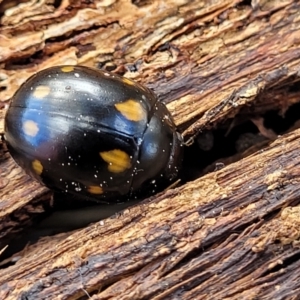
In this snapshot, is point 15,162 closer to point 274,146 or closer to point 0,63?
point 0,63

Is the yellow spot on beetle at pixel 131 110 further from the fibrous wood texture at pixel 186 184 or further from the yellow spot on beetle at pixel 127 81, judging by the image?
the fibrous wood texture at pixel 186 184

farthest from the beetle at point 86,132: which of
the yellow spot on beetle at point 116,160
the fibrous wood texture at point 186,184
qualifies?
the fibrous wood texture at point 186,184

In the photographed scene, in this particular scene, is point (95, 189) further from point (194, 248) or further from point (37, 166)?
point (194, 248)

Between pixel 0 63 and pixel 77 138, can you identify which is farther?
pixel 0 63

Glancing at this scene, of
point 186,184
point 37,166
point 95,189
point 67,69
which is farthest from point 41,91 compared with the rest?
point 186,184

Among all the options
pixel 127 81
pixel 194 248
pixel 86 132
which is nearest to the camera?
pixel 194 248

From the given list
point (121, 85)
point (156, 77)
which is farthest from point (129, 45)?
point (121, 85)

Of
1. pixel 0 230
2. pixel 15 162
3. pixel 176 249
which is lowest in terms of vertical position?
pixel 176 249
